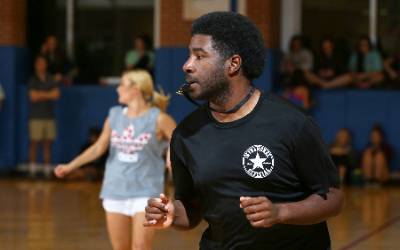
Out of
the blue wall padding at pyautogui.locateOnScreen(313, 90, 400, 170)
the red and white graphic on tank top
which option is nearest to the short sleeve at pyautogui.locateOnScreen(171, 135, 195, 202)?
the red and white graphic on tank top

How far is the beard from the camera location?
3.78 metres

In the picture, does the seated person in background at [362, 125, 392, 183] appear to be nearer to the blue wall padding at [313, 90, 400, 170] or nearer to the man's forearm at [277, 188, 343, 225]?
the blue wall padding at [313, 90, 400, 170]

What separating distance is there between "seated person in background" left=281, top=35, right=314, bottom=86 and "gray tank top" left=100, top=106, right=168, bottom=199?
1050cm

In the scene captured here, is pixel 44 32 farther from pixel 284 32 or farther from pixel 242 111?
pixel 242 111

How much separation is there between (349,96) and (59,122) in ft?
18.8

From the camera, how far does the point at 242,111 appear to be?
3.86 metres

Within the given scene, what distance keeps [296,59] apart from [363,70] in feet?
4.19

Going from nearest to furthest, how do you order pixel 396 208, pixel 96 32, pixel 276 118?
pixel 276 118
pixel 396 208
pixel 96 32

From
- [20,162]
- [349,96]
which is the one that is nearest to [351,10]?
[349,96]

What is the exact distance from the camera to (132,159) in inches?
306

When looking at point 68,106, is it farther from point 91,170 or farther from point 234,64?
point 234,64

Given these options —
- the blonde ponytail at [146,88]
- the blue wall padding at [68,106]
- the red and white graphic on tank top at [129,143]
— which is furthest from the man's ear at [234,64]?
the blue wall padding at [68,106]

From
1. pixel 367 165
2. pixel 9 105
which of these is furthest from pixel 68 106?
pixel 367 165

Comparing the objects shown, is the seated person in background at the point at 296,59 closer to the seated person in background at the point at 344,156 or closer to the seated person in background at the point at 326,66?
the seated person in background at the point at 326,66
